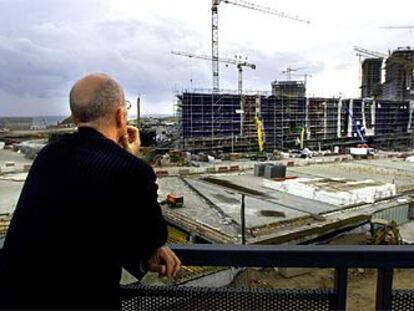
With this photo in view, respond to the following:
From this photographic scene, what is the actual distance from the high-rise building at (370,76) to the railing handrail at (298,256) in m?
101

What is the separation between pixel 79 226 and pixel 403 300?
1.30m

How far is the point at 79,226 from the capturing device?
113 cm

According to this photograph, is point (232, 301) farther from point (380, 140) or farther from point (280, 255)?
point (380, 140)

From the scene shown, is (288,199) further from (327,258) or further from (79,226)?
(79,226)

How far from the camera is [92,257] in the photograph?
1.15 metres

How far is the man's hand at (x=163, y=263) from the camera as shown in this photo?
54.7 inches

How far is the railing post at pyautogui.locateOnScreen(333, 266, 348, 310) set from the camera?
5.01ft

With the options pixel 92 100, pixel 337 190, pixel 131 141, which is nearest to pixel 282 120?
pixel 337 190

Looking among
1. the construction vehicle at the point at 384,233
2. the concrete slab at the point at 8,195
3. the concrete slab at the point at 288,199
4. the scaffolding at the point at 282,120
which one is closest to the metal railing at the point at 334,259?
the construction vehicle at the point at 384,233

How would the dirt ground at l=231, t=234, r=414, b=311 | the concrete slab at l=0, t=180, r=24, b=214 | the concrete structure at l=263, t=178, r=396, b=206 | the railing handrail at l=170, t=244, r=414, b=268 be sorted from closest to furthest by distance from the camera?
the railing handrail at l=170, t=244, r=414, b=268, the dirt ground at l=231, t=234, r=414, b=311, the concrete slab at l=0, t=180, r=24, b=214, the concrete structure at l=263, t=178, r=396, b=206

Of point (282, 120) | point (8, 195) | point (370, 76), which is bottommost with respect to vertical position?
point (8, 195)

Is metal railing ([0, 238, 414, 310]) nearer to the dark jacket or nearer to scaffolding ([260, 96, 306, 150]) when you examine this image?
the dark jacket

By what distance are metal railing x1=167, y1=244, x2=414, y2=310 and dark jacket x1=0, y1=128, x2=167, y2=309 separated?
1.29 ft

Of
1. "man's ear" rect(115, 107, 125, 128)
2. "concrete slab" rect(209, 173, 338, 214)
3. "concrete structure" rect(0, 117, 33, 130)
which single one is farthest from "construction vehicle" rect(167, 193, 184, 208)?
"concrete structure" rect(0, 117, 33, 130)
